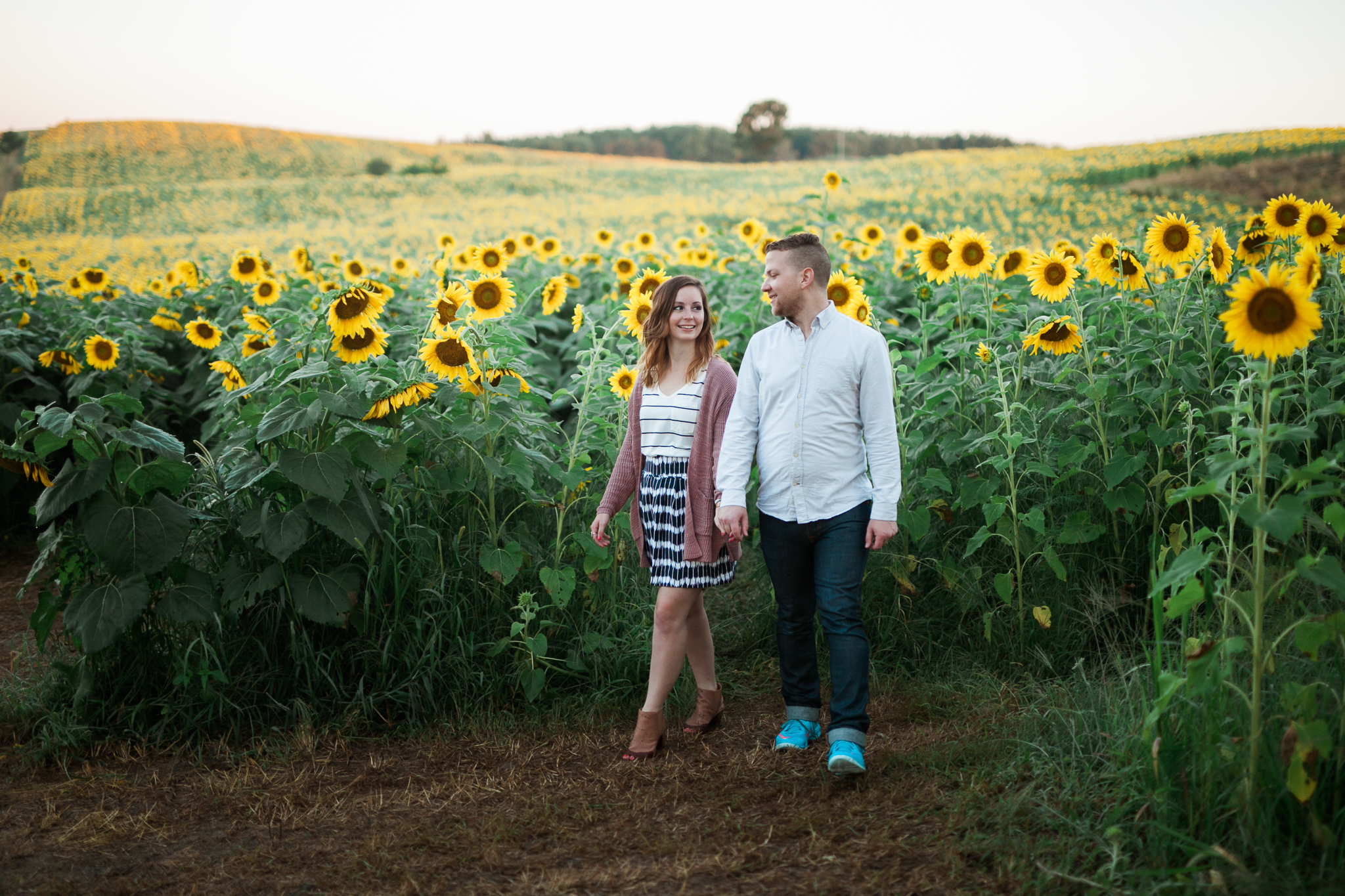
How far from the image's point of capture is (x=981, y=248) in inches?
160

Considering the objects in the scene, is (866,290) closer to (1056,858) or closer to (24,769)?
(1056,858)

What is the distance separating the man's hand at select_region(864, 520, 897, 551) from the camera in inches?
112

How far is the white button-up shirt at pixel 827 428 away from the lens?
9.73 feet

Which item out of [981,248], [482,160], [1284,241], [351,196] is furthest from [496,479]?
[482,160]

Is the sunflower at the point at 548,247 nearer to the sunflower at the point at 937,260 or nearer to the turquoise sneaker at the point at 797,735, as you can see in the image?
the sunflower at the point at 937,260

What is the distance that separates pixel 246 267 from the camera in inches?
239

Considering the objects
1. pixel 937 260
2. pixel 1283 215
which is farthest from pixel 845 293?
pixel 1283 215

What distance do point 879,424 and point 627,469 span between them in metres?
0.92

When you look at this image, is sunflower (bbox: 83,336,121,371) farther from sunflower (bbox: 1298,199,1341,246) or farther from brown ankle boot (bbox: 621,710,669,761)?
sunflower (bbox: 1298,199,1341,246)

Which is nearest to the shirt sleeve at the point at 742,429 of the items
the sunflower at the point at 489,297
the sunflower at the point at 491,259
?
the sunflower at the point at 489,297

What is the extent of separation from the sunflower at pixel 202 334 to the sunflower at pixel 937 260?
4.07 m

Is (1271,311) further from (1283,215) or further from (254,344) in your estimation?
(254,344)

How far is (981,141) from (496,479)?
110ft

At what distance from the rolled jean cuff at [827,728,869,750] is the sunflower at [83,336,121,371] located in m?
4.74
